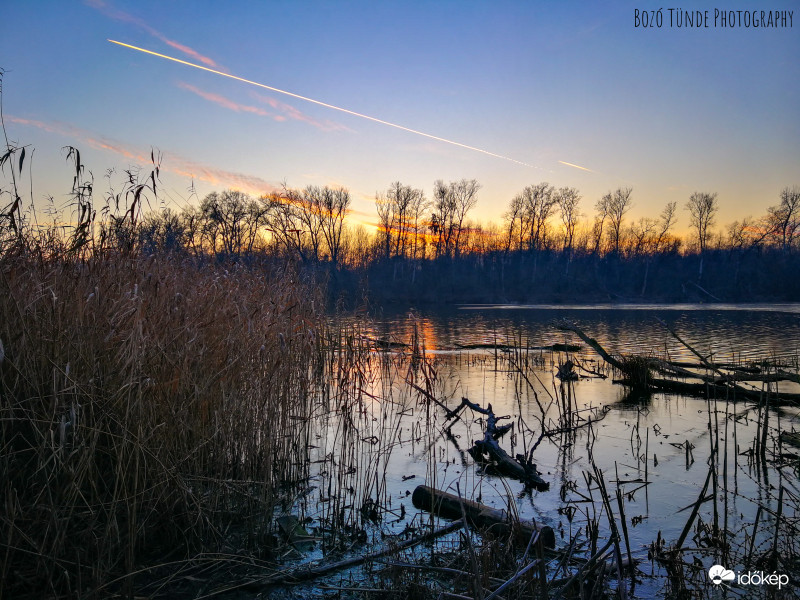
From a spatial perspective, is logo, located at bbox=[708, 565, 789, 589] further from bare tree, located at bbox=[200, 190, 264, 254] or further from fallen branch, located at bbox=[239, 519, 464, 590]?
bare tree, located at bbox=[200, 190, 264, 254]

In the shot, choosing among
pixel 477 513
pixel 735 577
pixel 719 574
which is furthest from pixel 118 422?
pixel 735 577

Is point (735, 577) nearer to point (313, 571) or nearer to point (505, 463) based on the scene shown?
point (505, 463)

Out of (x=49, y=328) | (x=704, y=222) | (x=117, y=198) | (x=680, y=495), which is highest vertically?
(x=704, y=222)

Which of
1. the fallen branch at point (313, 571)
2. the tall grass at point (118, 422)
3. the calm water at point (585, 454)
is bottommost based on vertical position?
the calm water at point (585, 454)

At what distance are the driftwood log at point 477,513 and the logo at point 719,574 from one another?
1129 millimetres

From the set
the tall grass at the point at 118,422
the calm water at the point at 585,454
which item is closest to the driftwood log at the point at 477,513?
the calm water at the point at 585,454

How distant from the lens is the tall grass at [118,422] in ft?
9.36

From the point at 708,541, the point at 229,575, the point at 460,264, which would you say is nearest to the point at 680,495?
the point at 708,541

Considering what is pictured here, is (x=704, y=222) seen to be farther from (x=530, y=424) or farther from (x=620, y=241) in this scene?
(x=530, y=424)

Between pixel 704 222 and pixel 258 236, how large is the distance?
229 feet

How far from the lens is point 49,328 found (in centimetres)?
334

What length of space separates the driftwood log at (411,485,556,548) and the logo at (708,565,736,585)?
113 cm

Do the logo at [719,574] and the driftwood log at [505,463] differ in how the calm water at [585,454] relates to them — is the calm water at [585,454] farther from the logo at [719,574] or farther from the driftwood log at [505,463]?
the logo at [719,574]

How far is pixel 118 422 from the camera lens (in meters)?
3.04
